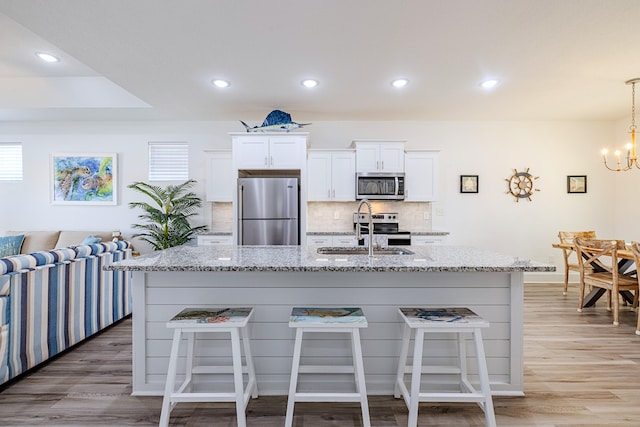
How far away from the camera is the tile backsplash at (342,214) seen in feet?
16.4

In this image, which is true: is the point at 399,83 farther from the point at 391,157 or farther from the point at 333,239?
the point at 333,239

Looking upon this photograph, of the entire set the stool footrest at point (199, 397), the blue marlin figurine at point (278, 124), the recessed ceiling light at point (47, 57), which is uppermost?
the recessed ceiling light at point (47, 57)

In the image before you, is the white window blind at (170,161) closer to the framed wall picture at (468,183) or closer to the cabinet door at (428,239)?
the cabinet door at (428,239)

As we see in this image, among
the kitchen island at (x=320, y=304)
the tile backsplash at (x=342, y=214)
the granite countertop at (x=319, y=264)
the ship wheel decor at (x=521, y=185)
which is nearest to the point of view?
the granite countertop at (x=319, y=264)

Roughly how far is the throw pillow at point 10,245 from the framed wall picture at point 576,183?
797cm

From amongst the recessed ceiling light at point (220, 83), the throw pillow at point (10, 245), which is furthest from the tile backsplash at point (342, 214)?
the throw pillow at point (10, 245)

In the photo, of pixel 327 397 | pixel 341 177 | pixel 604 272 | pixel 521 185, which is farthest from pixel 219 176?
pixel 604 272

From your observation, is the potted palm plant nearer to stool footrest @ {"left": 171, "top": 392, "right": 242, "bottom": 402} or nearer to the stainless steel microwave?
the stainless steel microwave

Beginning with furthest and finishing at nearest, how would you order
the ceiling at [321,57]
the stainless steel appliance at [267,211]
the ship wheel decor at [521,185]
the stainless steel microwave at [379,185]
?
1. the ship wheel decor at [521,185]
2. the stainless steel microwave at [379,185]
3. the stainless steel appliance at [267,211]
4. the ceiling at [321,57]

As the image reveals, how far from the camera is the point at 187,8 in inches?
87.7

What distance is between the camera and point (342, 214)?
5.03 meters

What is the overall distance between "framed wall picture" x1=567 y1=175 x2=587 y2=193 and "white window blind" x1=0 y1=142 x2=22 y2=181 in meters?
8.45

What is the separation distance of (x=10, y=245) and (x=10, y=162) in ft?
5.08

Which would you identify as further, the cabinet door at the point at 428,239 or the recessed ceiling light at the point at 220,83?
the cabinet door at the point at 428,239
